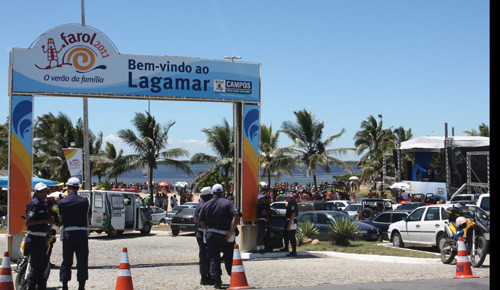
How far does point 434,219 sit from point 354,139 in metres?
50.9

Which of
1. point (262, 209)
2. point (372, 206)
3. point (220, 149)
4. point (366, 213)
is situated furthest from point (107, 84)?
point (220, 149)

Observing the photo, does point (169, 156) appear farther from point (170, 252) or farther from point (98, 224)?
point (170, 252)

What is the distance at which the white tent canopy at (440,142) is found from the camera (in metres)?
→ 33.8

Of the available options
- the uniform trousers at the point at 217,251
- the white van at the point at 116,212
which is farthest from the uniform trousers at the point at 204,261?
the white van at the point at 116,212

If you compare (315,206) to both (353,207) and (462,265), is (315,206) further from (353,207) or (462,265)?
(462,265)

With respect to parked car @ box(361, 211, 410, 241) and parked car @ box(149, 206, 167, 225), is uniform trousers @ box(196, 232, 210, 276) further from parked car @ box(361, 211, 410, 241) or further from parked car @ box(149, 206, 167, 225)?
parked car @ box(149, 206, 167, 225)

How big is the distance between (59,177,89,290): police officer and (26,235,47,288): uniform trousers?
351mm

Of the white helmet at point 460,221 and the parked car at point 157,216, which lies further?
the parked car at point 157,216

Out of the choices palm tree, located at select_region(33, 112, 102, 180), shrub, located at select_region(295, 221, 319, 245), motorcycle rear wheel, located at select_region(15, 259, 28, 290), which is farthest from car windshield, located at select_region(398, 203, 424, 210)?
palm tree, located at select_region(33, 112, 102, 180)

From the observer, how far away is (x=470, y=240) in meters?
12.7

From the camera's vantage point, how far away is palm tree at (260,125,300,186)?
3778 cm

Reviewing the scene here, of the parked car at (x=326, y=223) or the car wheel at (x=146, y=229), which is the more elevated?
the parked car at (x=326, y=223)

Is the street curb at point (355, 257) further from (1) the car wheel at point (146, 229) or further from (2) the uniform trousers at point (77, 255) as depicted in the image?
(1) the car wheel at point (146, 229)

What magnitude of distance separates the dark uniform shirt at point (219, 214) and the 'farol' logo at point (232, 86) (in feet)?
18.0
